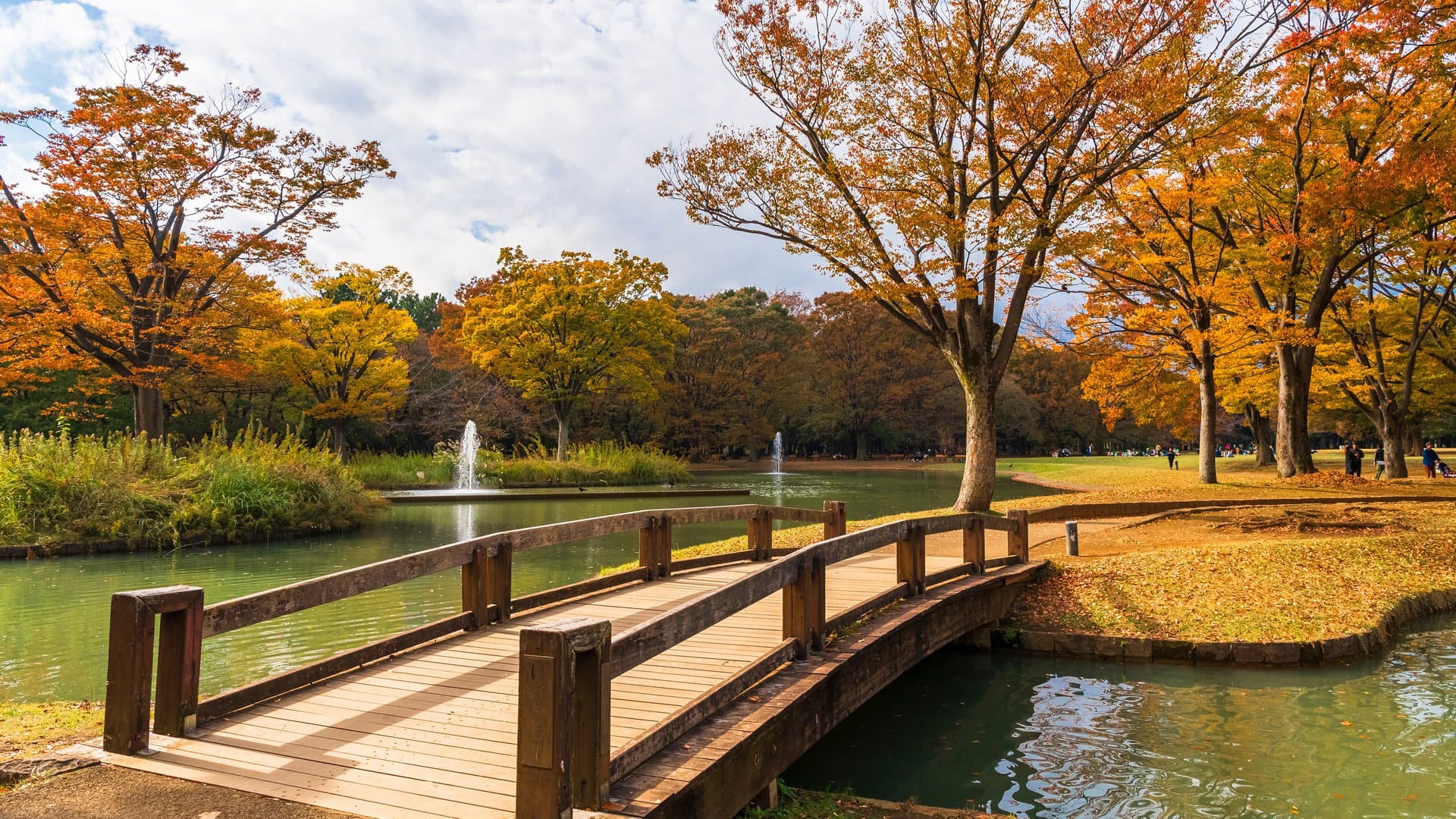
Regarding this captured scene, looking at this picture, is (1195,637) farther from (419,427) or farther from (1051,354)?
(1051,354)

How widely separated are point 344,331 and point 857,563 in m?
30.9

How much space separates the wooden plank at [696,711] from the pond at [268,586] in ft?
15.9

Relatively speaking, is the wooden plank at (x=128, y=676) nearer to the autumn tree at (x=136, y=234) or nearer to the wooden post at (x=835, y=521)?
the wooden post at (x=835, y=521)

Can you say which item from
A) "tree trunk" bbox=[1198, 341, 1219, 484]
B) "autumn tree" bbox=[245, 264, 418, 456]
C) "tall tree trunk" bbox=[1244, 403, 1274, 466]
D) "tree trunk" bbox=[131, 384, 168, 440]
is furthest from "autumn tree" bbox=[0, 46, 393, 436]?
"tall tree trunk" bbox=[1244, 403, 1274, 466]

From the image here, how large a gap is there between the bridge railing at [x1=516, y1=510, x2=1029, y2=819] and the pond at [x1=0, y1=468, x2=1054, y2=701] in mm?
4916

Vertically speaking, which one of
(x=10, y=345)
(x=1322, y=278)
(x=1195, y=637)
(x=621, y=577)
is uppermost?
(x=1322, y=278)

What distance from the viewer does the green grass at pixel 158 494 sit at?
48.0 feet

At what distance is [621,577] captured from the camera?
8.34m

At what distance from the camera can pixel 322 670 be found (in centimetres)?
534

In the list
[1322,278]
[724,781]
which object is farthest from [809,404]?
[724,781]

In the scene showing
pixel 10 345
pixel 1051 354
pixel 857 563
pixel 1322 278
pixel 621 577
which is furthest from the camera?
pixel 1051 354

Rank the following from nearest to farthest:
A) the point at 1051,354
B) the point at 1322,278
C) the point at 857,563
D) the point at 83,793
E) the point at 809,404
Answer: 1. the point at 83,793
2. the point at 857,563
3. the point at 1322,278
4. the point at 809,404
5. the point at 1051,354

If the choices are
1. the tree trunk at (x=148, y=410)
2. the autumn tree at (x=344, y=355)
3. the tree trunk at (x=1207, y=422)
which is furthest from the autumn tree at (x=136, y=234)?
the tree trunk at (x=1207, y=422)

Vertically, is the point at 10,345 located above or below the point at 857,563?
above
